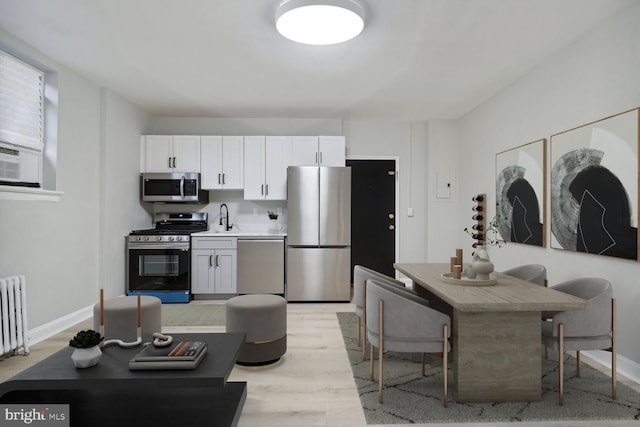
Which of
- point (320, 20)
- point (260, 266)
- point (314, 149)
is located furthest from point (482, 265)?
point (314, 149)

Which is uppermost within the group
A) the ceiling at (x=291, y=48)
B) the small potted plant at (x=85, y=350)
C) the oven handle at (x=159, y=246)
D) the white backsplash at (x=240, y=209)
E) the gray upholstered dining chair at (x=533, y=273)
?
the ceiling at (x=291, y=48)

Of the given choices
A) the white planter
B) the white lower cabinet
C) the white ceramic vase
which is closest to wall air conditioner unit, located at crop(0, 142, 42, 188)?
the white lower cabinet

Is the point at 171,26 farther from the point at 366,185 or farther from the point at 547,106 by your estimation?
the point at 366,185

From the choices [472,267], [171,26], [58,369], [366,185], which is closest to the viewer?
[58,369]

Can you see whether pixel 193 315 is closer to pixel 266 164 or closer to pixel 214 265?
pixel 214 265

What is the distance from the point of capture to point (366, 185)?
19.5 ft

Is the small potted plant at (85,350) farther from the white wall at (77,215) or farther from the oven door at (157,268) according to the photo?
the oven door at (157,268)

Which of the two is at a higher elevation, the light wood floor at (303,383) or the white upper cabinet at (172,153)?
the white upper cabinet at (172,153)

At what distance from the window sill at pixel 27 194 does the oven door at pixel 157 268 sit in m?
1.37

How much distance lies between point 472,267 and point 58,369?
2489 millimetres

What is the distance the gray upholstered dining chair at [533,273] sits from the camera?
10.2 feet

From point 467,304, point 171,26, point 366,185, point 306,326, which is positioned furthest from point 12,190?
point 366,185

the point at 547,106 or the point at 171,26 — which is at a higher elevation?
the point at 171,26

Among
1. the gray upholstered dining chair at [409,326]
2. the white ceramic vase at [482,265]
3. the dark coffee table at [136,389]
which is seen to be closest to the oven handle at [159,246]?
Answer: the dark coffee table at [136,389]
